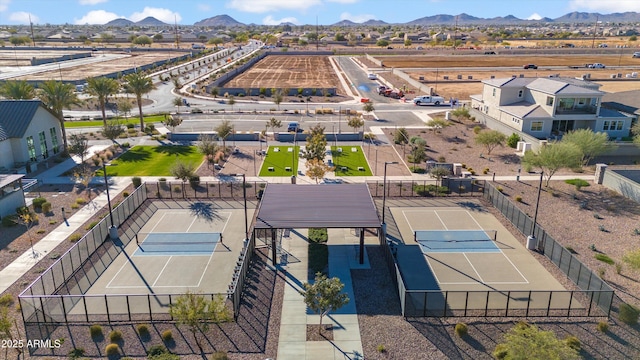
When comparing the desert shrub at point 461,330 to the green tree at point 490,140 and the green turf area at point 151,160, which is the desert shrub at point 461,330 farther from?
the green tree at point 490,140

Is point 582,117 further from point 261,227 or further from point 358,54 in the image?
point 358,54

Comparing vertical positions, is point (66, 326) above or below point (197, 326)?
below

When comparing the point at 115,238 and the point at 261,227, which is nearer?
the point at 261,227

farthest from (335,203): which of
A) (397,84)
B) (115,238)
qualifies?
(397,84)

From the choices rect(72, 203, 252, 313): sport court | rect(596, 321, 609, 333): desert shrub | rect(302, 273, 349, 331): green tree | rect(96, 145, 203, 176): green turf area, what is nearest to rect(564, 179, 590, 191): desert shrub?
rect(596, 321, 609, 333): desert shrub

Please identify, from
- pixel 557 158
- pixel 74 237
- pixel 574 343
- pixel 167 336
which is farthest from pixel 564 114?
pixel 74 237

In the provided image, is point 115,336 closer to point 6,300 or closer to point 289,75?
point 6,300
